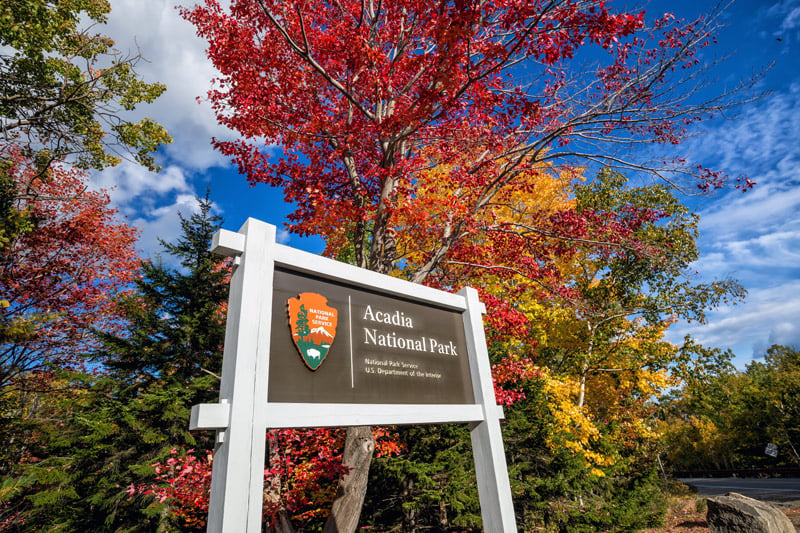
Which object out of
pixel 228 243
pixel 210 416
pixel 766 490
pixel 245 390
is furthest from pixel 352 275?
pixel 766 490

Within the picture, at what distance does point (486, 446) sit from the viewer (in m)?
2.88

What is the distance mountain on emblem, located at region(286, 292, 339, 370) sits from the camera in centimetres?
212

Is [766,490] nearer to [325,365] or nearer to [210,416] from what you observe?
[325,365]

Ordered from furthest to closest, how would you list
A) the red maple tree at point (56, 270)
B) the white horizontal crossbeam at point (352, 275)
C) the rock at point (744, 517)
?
the red maple tree at point (56, 270) → the rock at point (744, 517) → the white horizontal crossbeam at point (352, 275)

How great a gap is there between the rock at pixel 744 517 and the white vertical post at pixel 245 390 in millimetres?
9100

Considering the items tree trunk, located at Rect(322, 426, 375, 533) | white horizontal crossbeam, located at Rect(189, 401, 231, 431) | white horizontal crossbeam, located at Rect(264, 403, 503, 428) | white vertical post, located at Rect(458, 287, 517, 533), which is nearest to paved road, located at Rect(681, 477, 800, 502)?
tree trunk, located at Rect(322, 426, 375, 533)

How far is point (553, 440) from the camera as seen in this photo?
9.17m

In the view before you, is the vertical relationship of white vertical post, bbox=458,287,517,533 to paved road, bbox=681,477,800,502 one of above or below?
above

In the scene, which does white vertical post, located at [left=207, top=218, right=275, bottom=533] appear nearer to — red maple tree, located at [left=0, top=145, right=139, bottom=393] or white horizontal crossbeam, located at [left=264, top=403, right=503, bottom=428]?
white horizontal crossbeam, located at [left=264, top=403, right=503, bottom=428]

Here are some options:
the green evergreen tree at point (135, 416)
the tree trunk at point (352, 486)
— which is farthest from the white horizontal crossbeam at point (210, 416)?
the green evergreen tree at point (135, 416)

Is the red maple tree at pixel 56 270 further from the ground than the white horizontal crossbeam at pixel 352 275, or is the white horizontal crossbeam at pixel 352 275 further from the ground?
the red maple tree at pixel 56 270

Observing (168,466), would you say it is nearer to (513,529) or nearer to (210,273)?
(210,273)

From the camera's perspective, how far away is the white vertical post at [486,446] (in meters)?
2.68

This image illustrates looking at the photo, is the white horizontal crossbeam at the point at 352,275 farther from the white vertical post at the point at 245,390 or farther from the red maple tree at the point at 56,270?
the red maple tree at the point at 56,270
